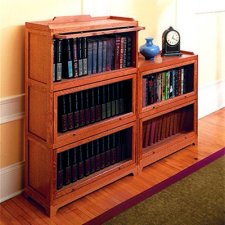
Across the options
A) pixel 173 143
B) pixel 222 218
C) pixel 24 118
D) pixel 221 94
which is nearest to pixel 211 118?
pixel 221 94

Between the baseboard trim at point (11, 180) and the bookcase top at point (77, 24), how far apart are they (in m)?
0.87

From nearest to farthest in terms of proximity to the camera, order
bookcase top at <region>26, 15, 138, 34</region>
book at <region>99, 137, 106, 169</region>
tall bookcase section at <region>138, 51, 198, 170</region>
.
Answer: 1. bookcase top at <region>26, 15, 138, 34</region>
2. book at <region>99, 137, 106, 169</region>
3. tall bookcase section at <region>138, 51, 198, 170</region>

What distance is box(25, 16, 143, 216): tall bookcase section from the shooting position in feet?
7.48

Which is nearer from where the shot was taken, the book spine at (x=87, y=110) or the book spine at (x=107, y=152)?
the book spine at (x=87, y=110)

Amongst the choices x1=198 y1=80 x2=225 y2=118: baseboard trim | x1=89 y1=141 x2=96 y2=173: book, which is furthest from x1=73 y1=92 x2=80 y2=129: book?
x1=198 y1=80 x2=225 y2=118: baseboard trim

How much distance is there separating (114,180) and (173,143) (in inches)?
26.6

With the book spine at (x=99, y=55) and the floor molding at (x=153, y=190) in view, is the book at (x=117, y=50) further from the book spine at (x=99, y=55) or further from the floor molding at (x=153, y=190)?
the floor molding at (x=153, y=190)

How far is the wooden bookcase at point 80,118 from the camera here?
2.28m

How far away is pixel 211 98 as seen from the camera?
414cm

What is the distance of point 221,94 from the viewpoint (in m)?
4.28

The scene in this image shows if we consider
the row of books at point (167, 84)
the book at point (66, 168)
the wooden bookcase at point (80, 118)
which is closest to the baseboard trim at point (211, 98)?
the row of books at point (167, 84)

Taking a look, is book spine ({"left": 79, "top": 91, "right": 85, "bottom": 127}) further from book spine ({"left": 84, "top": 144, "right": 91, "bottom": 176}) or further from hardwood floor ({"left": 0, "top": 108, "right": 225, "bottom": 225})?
hardwood floor ({"left": 0, "top": 108, "right": 225, "bottom": 225})

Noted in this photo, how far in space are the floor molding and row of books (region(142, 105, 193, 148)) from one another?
327mm

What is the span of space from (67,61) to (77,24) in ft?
0.79
